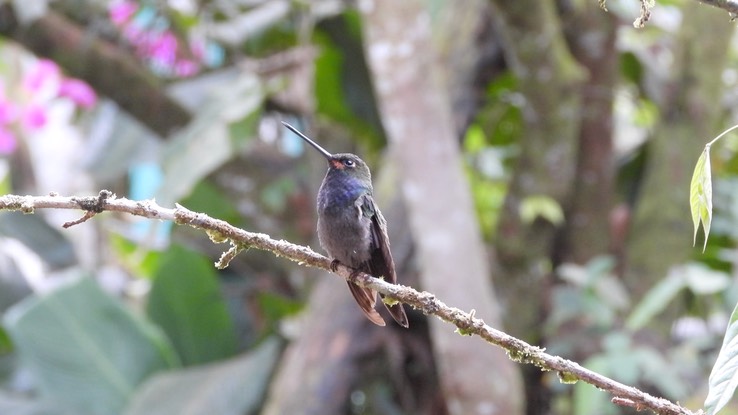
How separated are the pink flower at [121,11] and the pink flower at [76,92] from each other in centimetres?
50

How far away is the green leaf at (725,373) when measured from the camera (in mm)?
1325

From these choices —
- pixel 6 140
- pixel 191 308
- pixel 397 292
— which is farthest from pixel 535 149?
pixel 6 140

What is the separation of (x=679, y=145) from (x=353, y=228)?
3.40m

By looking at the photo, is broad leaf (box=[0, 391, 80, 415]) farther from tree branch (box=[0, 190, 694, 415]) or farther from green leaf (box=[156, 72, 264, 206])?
tree branch (box=[0, 190, 694, 415])

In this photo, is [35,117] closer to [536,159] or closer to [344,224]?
[536,159]

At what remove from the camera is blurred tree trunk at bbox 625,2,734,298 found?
5.21 meters

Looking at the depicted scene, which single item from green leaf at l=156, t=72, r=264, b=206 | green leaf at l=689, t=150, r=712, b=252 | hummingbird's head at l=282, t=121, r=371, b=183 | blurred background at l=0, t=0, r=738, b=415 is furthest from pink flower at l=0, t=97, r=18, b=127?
green leaf at l=689, t=150, r=712, b=252

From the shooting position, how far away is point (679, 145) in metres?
5.35

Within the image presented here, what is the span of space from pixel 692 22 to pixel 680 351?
2.12 metres

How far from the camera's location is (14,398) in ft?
18.0

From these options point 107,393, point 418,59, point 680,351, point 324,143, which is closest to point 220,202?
point 324,143

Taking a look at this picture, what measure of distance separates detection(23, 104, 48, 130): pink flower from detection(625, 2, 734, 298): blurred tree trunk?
418cm

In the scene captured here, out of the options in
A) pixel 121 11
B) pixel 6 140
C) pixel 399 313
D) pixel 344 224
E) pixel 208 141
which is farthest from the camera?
pixel 6 140

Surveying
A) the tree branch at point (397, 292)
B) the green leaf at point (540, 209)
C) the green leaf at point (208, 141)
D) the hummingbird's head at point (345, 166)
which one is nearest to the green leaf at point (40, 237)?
the green leaf at point (208, 141)
